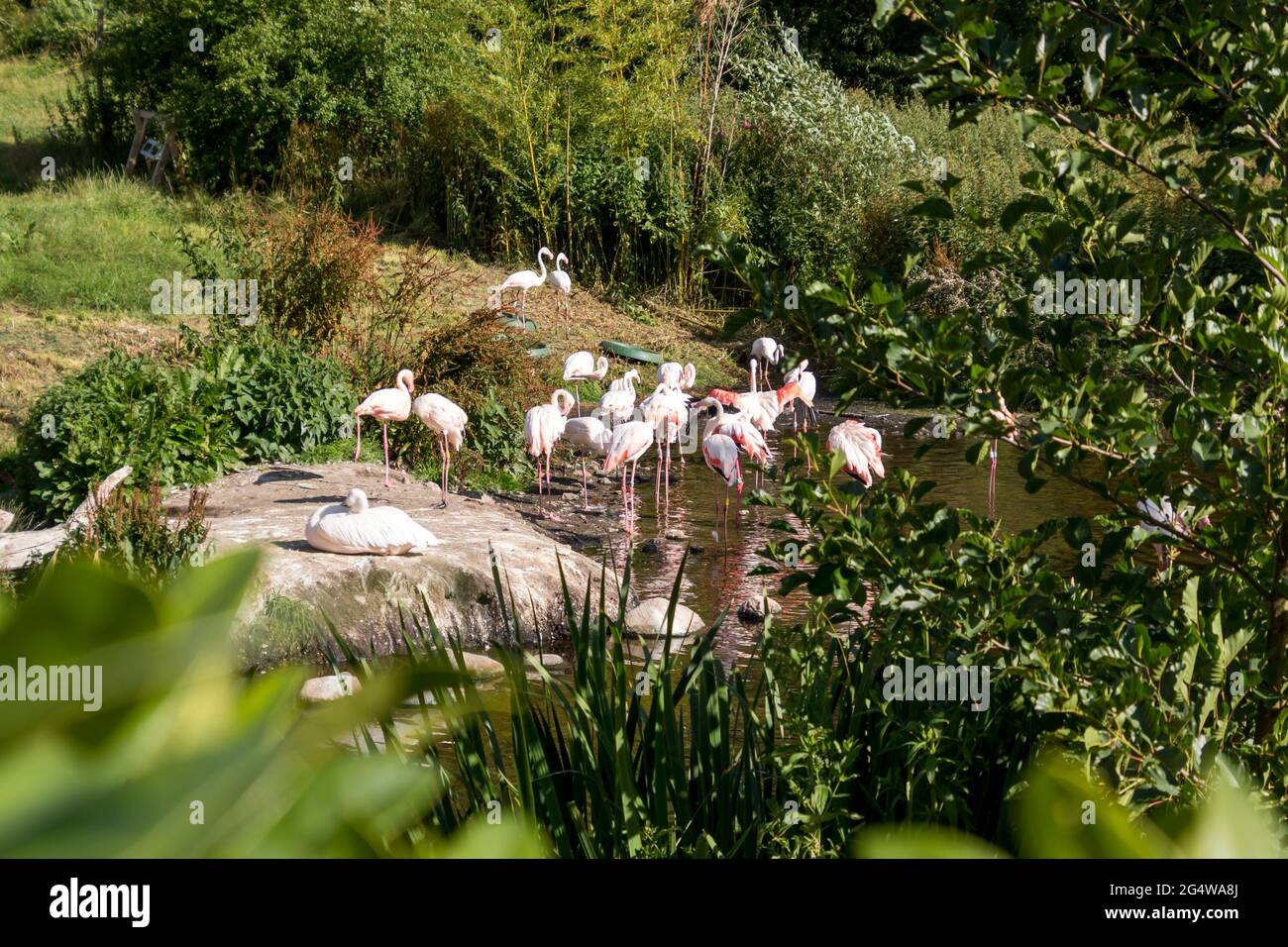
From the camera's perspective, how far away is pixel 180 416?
823 centimetres

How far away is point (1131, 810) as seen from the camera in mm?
1679

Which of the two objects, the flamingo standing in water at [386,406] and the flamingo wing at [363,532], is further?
the flamingo standing in water at [386,406]

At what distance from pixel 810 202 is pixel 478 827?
1722cm

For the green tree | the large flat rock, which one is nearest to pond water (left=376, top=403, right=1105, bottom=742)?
the large flat rock

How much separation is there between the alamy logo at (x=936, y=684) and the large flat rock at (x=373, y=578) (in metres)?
3.19

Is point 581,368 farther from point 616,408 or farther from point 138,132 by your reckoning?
point 138,132

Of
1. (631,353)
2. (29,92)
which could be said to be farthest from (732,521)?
(29,92)

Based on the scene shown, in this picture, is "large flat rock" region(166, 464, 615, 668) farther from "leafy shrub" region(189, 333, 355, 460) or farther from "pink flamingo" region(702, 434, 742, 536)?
"pink flamingo" region(702, 434, 742, 536)

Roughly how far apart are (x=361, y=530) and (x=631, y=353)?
7.94m

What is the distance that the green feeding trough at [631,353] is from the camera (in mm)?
14312

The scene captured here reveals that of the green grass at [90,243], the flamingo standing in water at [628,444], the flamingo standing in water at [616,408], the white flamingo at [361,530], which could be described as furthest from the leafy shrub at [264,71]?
the white flamingo at [361,530]

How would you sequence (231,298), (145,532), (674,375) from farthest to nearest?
1. (674,375)
2. (231,298)
3. (145,532)

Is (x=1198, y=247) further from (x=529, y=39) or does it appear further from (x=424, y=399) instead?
(x=529, y=39)
